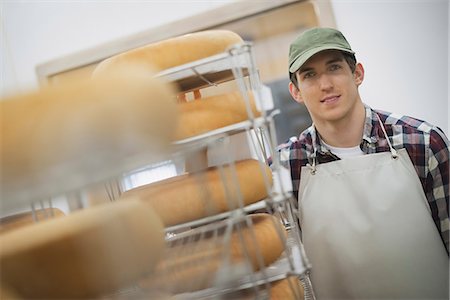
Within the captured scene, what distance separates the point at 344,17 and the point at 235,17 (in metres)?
0.31

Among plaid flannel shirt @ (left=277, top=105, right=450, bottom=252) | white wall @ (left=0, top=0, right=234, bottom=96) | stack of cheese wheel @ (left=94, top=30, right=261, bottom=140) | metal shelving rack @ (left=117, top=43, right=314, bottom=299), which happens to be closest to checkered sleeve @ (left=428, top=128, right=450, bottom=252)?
plaid flannel shirt @ (left=277, top=105, right=450, bottom=252)

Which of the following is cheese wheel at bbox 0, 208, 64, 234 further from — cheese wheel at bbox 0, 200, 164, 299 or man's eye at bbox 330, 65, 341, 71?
man's eye at bbox 330, 65, 341, 71

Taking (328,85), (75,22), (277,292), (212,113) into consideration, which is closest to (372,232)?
(328,85)

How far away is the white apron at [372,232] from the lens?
0.86 metres

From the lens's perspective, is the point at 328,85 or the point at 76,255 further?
the point at 328,85

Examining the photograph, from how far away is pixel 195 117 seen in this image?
19.9 inches

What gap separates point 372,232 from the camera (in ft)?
2.94

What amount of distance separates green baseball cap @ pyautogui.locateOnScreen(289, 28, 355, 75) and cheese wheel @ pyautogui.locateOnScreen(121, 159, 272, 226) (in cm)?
47

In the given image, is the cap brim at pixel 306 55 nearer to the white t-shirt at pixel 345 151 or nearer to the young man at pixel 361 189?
the young man at pixel 361 189

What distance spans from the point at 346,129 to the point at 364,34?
14.0 inches

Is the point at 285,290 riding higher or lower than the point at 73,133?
lower

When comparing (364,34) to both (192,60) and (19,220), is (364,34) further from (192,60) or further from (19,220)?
(19,220)

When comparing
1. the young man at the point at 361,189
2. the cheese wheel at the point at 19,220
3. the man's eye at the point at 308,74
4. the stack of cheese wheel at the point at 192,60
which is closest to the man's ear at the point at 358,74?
the young man at the point at 361,189

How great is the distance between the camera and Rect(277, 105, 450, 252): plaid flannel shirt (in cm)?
96
